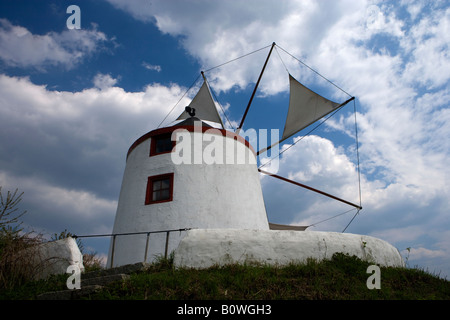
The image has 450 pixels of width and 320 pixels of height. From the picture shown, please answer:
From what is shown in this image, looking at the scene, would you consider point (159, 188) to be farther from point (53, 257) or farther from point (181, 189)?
point (53, 257)

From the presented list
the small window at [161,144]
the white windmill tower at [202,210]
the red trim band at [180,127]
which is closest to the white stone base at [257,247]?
the white windmill tower at [202,210]

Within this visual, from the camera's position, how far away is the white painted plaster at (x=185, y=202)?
460 inches

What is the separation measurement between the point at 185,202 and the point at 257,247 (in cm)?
333

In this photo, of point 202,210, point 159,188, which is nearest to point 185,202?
point 202,210

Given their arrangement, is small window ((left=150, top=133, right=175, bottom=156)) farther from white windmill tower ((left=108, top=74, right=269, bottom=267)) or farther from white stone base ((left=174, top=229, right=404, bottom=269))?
white stone base ((left=174, top=229, right=404, bottom=269))

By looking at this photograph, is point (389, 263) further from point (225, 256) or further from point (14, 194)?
point (14, 194)

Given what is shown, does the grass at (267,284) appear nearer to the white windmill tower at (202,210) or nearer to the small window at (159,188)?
the white windmill tower at (202,210)

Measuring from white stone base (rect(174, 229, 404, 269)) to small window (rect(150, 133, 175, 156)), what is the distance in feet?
14.2

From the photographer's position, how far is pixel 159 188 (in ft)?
41.2
